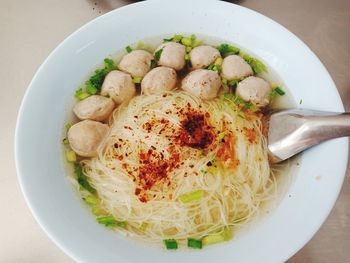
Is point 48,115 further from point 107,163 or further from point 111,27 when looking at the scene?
Answer: point 111,27

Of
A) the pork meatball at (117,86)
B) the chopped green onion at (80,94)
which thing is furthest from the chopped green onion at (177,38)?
the chopped green onion at (80,94)

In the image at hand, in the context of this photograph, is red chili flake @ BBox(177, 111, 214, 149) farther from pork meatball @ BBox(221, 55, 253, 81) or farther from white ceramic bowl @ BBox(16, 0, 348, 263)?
white ceramic bowl @ BBox(16, 0, 348, 263)

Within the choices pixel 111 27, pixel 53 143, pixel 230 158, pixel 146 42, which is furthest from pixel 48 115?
pixel 230 158

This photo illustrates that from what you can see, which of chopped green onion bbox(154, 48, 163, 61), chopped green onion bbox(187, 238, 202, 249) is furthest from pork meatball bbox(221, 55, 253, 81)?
chopped green onion bbox(187, 238, 202, 249)

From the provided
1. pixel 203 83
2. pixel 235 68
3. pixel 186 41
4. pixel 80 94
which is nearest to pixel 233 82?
pixel 235 68

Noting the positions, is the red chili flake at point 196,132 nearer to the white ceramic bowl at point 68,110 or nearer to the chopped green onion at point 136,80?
the chopped green onion at point 136,80
